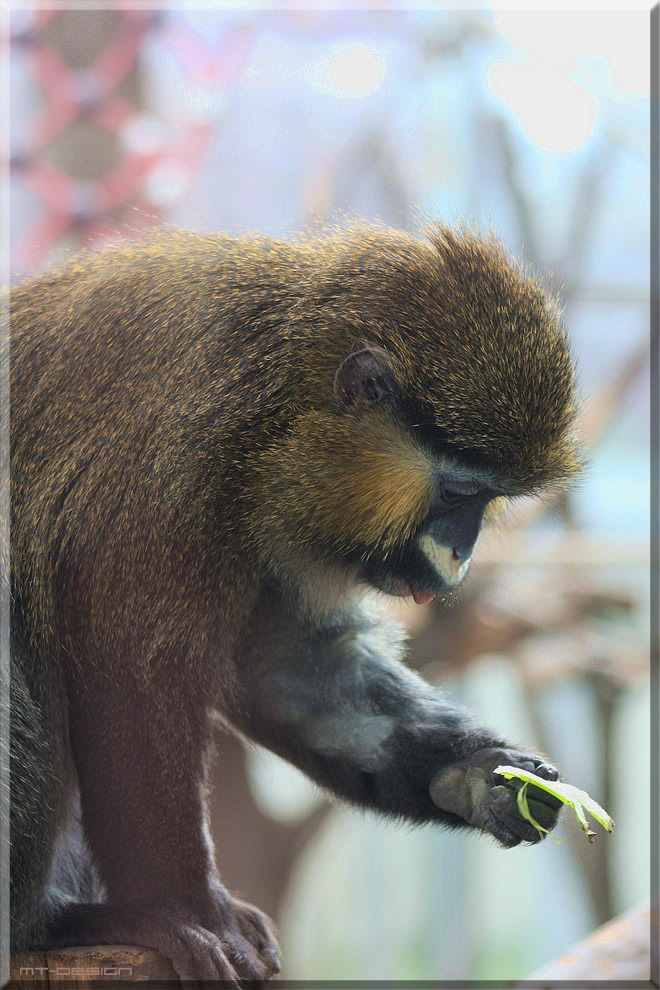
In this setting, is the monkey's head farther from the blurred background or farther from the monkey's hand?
the blurred background

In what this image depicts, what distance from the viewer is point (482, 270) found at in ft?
4.46

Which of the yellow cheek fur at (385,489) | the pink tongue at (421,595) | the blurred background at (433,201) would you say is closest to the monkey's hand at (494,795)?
the pink tongue at (421,595)

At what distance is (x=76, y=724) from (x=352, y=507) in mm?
483

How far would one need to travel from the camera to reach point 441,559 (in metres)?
1.35

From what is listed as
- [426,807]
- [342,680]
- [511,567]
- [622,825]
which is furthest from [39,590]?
[622,825]

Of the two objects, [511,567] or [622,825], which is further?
[622,825]

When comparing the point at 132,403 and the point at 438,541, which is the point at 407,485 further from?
the point at 132,403

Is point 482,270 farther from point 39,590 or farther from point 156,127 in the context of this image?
point 156,127

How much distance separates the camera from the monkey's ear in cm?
129

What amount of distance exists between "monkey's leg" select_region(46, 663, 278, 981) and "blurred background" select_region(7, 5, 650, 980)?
0.84 meters

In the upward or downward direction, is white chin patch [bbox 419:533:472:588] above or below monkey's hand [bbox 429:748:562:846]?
above

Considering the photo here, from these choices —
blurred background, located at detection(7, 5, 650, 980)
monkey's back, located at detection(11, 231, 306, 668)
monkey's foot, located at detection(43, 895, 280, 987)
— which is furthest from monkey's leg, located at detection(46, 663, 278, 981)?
blurred background, located at detection(7, 5, 650, 980)

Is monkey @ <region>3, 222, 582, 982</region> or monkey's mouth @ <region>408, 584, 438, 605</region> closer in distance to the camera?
monkey @ <region>3, 222, 582, 982</region>

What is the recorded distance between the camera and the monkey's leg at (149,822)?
130 centimetres
